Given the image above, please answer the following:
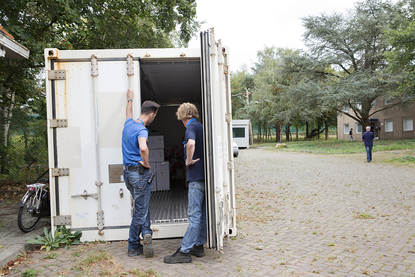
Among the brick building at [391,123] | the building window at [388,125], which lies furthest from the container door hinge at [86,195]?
the building window at [388,125]

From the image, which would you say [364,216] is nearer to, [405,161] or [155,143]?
[155,143]

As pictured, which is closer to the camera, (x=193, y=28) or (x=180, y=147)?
(x=180, y=147)

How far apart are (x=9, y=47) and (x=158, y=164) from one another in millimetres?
4918

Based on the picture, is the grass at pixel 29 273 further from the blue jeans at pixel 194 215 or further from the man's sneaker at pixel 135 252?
the blue jeans at pixel 194 215

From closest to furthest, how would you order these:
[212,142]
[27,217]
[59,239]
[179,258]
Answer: [212,142] < [179,258] < [59,239] < [27,217]

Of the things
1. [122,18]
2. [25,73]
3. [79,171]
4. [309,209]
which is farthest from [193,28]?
[79,171]

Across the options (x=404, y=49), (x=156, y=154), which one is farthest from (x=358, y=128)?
(x=156, y=154)

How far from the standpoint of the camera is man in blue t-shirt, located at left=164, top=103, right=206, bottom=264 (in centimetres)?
425

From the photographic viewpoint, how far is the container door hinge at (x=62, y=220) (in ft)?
16.3

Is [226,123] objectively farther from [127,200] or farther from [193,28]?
[193,28]

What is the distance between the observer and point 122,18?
434 inches

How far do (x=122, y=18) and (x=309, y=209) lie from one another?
8187 millimetres

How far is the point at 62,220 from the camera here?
16.4 ft

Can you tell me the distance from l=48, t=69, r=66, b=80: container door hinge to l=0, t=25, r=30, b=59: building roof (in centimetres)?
68
